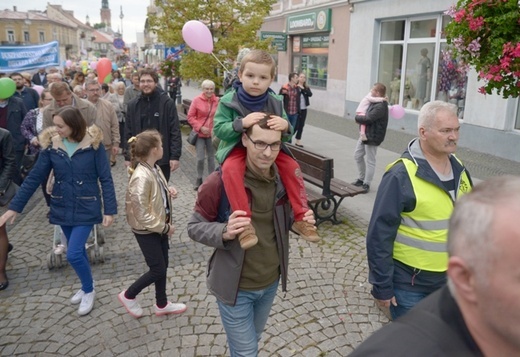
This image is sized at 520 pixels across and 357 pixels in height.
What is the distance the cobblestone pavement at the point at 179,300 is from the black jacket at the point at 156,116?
133cm

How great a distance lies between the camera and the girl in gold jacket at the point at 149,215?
363cm

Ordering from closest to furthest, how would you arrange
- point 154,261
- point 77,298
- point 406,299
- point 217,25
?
point 406,299
point 154,261
point 77,298
point 217,25

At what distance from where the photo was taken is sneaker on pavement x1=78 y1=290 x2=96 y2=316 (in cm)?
400

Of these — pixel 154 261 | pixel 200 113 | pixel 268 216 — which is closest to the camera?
pixel 268 216

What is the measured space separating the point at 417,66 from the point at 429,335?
46.4 feet

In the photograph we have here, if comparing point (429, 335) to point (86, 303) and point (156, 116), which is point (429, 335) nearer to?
point (86, 303)

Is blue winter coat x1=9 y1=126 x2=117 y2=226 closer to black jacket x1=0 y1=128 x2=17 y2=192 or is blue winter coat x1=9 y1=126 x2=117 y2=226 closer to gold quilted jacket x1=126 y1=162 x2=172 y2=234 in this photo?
gold quilted jacket x1=126 y1=162 x2=172 y2=234

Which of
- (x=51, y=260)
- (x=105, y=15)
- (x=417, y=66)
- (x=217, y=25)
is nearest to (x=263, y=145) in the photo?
(x=51, y=260)

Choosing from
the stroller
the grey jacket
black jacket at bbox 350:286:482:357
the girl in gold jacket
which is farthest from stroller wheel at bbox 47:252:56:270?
black jacket at bbox 350:286:482:357

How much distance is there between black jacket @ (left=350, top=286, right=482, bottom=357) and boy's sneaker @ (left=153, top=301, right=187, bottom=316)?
3.12 m

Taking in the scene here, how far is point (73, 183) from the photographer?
13.4 feet

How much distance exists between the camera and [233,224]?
2.21m

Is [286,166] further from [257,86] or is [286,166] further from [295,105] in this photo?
[295,105]

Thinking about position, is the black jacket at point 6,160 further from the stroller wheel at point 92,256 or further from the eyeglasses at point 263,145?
the eyeglasses at point 263,145
